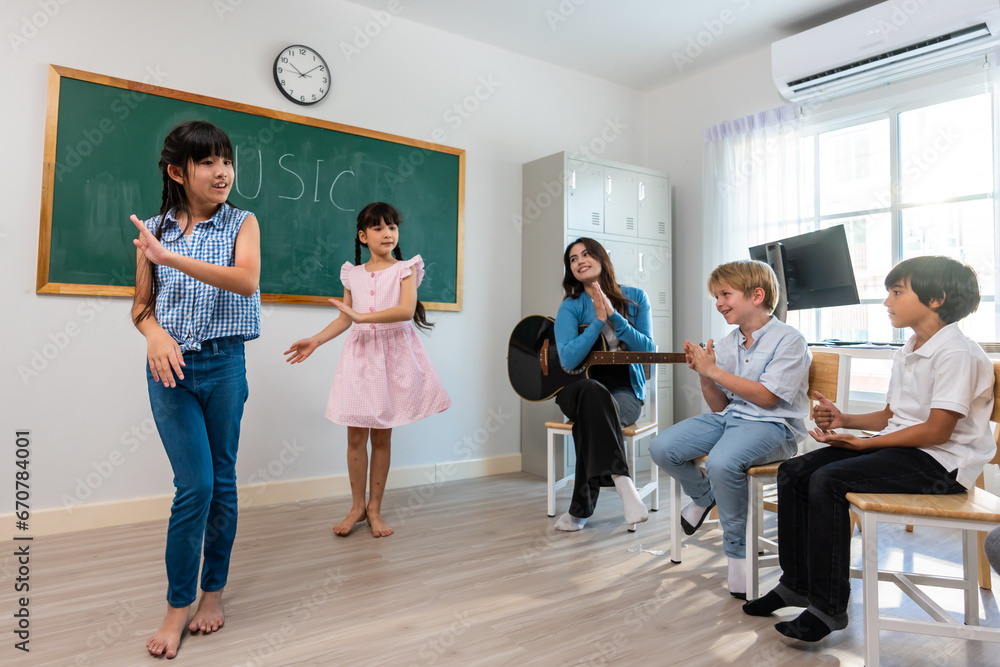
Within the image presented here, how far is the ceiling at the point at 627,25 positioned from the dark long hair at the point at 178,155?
7.20 feet

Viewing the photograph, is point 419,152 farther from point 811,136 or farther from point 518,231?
point 811,136

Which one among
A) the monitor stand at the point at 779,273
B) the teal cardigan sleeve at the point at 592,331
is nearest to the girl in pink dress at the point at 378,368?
the teal cardigan sleeve at the point at 592,331

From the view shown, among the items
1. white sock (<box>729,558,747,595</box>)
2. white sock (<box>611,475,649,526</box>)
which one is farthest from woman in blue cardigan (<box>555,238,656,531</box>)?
white sock (<box>729,558,747,595</box>)

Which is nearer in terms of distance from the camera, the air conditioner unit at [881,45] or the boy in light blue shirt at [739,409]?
the boy in light blue shirt at [739,409]

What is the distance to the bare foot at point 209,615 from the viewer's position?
1694 millimetres

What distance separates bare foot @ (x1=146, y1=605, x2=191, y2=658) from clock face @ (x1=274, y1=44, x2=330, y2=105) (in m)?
2.47

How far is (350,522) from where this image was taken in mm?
2625

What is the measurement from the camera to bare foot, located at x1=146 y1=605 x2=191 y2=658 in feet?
5.14

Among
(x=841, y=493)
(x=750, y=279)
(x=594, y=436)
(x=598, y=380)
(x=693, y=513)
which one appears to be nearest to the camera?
(x=841, y=493)
